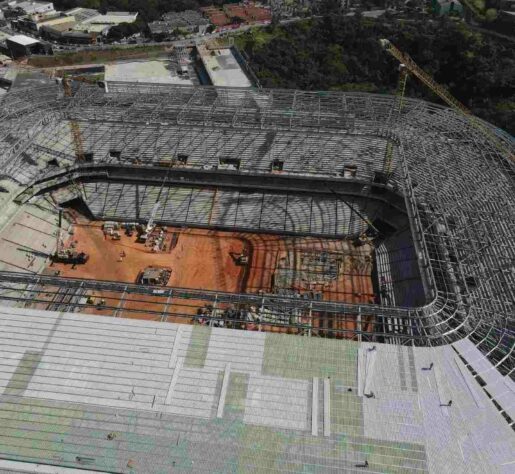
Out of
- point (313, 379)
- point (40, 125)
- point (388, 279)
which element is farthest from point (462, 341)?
point (40, 125)

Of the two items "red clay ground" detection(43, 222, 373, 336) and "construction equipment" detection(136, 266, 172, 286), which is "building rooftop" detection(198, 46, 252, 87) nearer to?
"red clay ground" detection(43, 222, 373, 336)

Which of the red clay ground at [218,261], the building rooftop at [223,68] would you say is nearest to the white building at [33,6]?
the building rooftop at [223,68]

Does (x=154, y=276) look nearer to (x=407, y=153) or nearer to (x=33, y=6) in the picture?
(x=407, y=153)

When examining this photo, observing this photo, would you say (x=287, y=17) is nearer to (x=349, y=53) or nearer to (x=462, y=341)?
(x=349, y=53)

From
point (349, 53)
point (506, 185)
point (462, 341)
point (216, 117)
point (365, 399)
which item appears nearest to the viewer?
point (365, 399)

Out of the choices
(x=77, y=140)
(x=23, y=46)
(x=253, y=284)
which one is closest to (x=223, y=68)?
(x=77, y=140)

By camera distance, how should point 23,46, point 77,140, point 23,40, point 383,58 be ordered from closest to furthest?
point 77,140, point 383,58, point 23,46, point 23,40
